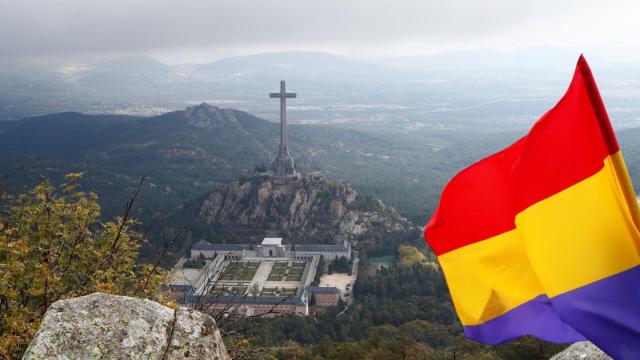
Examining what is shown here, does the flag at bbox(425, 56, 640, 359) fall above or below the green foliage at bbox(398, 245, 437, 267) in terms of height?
above

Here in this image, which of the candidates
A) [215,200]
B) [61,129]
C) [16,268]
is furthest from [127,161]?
[16,268]

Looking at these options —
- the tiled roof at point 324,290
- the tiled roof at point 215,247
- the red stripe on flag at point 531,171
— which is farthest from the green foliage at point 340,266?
the red stripe on flag at point 531,171

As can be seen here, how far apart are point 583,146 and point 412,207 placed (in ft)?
278

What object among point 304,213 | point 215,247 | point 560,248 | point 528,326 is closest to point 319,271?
point 215,247

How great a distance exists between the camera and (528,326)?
7.24 meters

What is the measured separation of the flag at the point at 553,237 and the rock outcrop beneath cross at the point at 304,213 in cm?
6154

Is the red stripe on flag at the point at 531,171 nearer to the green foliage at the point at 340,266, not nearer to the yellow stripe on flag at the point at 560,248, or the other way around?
the yellow stripe on flag at the point at 560,248

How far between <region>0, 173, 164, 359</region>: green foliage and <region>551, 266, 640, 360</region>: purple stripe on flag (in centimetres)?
604

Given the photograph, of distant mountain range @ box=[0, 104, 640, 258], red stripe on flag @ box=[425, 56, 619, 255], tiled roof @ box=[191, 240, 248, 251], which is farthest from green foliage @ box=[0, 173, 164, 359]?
distant mountain range @ box=[0, 104, 640, 258]

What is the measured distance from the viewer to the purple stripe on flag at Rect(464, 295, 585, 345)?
6.98 metres

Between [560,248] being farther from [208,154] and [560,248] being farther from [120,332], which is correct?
[208,154]

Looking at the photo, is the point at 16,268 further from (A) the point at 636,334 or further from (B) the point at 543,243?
(A) the point at 636,334

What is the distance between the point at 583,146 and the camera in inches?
256

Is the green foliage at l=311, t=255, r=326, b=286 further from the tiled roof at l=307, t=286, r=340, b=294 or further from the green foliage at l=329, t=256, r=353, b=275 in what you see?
the tiled roof at l=307, t=286, r=340, b=294
